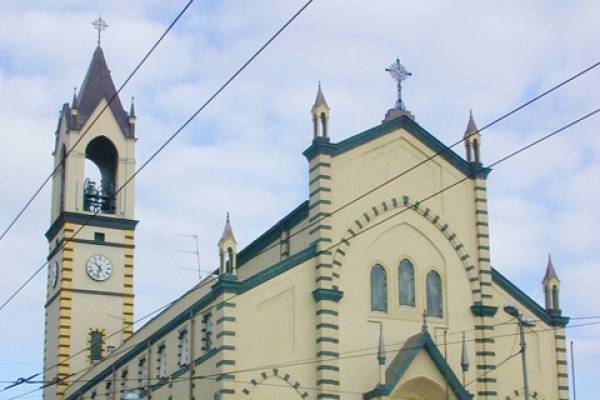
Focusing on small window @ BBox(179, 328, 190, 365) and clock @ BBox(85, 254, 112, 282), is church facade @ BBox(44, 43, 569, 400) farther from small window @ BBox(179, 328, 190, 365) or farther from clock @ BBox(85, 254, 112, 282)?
clock @ BBox(85, 254, 112, 282)

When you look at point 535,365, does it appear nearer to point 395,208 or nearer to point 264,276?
point 395,208

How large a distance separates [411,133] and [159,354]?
1521cm

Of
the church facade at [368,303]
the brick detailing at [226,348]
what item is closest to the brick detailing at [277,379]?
the church facade at [368,303]

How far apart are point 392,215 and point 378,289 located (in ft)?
10.7

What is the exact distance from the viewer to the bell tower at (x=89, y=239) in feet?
240

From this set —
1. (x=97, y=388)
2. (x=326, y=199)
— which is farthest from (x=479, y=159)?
(x=97, y=388)

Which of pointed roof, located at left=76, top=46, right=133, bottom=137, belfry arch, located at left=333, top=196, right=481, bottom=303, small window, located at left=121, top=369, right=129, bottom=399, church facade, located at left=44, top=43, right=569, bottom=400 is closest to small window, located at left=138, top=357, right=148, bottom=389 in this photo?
church facade, located at left=44, top=43, right=569, bottom=400

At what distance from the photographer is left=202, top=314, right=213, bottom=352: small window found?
171ft

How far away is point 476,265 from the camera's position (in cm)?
5625

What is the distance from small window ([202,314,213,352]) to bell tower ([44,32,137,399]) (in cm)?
2024

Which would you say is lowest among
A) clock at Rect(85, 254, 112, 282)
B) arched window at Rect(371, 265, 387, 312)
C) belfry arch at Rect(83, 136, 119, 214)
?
arched window at Rect(371, 265, 387, 312)

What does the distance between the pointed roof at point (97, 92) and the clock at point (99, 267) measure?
8149 millimetres

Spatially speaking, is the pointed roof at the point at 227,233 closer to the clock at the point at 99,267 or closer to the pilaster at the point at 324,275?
the pilaster at the point at 324,275

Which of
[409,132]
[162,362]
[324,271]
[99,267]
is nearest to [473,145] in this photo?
[409,132]
